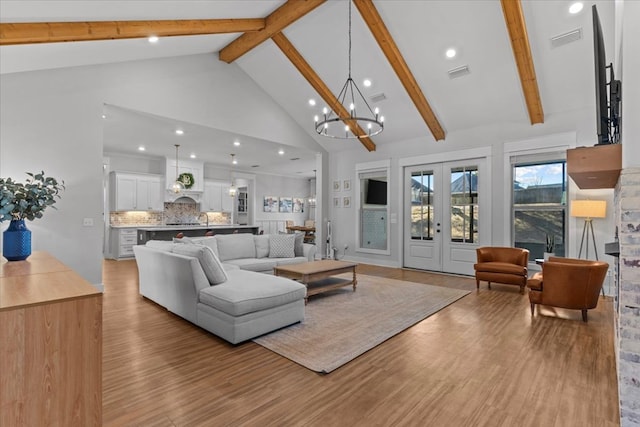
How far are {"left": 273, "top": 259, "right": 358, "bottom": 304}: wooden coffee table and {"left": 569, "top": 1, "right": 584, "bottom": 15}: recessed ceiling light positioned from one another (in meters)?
4.37

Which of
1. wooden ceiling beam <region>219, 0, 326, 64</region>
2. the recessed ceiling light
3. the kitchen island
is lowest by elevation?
the kitchen island

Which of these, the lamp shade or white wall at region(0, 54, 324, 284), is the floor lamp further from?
white wall at region(0, 54, 324, 284)

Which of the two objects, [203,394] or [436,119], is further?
[436,119]

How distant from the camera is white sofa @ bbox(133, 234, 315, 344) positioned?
3.01m

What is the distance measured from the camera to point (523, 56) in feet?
15.1

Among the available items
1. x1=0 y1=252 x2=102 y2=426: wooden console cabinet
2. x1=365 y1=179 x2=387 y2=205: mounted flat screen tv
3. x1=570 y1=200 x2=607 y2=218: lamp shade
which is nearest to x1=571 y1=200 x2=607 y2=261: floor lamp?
x1=570 y1=200 x2=607 y2=218: lamp shade

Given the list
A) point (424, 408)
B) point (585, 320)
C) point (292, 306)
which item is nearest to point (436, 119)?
point (585, 320)

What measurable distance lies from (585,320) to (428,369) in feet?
8.14

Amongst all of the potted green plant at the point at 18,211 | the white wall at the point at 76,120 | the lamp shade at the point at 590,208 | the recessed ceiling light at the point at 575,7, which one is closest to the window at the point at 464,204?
the lamp shade at the point at 590,208

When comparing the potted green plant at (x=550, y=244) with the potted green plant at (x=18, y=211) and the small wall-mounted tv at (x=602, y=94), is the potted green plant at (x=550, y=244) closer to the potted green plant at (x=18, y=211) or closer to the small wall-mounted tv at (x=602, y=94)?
the small wall-mounted tv at (x=602, y=94)

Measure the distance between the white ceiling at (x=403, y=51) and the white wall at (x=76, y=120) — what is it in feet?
0.86

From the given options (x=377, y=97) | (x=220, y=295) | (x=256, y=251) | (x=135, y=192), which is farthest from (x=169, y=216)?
(x=220, y=295)

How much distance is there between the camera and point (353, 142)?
26.8 feet

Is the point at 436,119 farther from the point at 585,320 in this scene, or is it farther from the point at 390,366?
the point at 390,366
